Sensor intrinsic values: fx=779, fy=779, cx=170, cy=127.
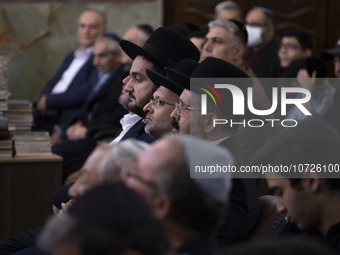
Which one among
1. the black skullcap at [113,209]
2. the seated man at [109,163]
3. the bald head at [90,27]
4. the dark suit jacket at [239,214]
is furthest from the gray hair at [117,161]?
the bald head at [90,27]

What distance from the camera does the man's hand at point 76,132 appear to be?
21.0 ft

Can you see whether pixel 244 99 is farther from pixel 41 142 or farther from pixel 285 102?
pixel 41 142

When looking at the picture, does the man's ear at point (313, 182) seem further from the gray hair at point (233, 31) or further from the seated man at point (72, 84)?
the seated man at point (72, 84)

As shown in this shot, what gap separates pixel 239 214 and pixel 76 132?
3.97m

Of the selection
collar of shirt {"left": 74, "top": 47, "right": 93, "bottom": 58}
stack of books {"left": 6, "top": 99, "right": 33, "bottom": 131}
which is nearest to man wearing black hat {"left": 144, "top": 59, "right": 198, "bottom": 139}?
stack of books {"left": 6, "top": 99, "right": 33, "bottom": 131}

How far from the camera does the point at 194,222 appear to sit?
1.95m

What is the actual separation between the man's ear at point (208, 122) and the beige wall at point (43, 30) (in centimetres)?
575

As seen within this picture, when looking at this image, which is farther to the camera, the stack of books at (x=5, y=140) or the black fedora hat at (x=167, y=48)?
the stack of books at (x=5, y=140)

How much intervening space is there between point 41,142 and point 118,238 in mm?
3327

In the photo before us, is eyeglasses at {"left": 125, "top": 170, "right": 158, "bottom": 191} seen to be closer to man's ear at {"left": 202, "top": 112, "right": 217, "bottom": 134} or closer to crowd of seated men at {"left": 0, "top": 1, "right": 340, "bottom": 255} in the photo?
crowd of seated men at {"left": 0, "top": 1, "right": 340, "bottom": 255}

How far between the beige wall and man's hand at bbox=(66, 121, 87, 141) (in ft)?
7.53

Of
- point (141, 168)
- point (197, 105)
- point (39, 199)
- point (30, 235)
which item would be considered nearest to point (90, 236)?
point (141, 168)

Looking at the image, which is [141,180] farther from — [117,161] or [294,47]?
[294,47]

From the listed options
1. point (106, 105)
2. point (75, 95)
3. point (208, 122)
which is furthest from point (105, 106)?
point (208, 122)
